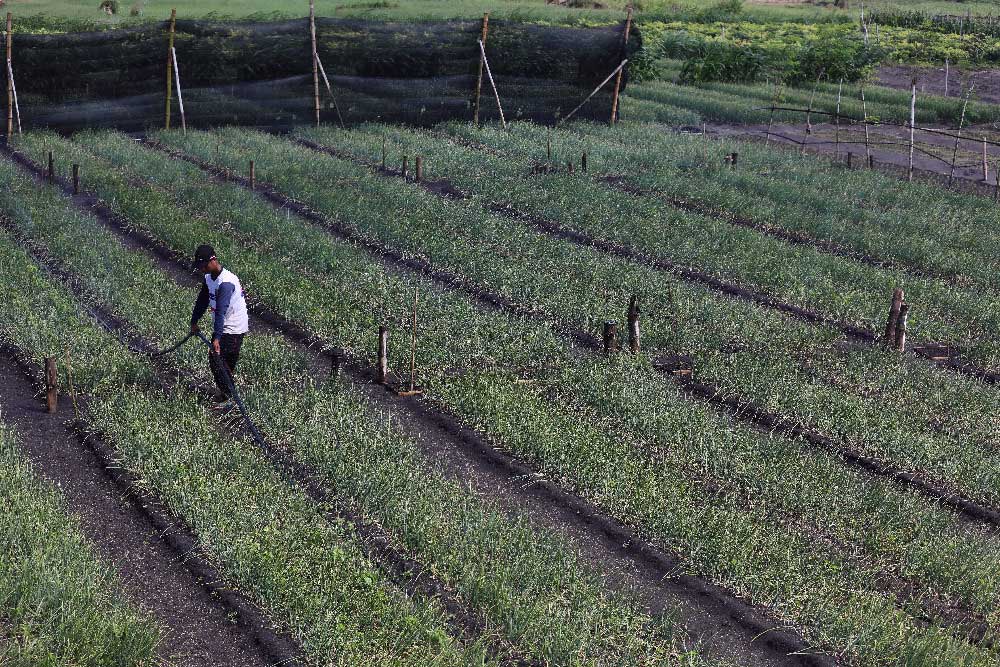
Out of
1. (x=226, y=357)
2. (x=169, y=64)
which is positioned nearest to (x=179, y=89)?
(x=169, y=64)

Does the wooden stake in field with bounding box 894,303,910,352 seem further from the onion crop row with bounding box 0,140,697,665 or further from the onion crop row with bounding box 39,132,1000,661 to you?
the onion crop row with bounding box 0,140,697,665

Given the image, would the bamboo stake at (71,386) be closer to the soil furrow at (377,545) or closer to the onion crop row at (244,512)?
the onion crop row at (244,512)

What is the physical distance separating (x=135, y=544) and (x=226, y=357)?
8.77ft

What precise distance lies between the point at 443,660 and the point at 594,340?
677 centimetres

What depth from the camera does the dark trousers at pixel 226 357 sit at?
431 inches

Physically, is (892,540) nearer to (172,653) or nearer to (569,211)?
(172,653)

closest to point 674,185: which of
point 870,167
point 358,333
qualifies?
point 870,167

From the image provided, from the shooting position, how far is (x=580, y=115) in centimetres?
2836

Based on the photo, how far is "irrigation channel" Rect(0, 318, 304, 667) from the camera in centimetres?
762

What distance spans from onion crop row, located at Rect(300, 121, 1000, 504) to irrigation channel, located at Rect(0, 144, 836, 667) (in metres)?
1.46

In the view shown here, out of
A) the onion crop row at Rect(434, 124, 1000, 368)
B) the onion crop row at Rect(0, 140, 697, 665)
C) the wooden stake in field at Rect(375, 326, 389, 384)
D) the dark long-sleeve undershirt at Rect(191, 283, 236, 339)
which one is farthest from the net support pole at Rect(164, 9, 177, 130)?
the dark long-sleeve undershirt at Rect(191, 283, 236, 339)

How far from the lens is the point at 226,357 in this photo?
36.4ft

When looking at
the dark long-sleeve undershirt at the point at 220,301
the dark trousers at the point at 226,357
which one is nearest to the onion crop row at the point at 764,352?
the dark trousers at the point at 226,357

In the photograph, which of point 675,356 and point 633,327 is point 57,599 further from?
point 675,356
